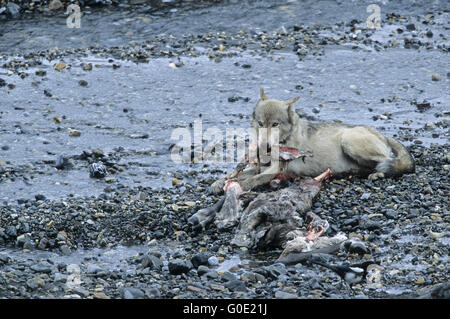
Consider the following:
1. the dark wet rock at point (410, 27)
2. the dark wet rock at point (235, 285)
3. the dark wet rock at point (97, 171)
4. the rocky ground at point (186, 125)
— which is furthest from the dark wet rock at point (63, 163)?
the dark wet rock at point (410, 27)

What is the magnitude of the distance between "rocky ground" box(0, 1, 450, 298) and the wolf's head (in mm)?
851

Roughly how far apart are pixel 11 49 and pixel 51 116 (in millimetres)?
3555

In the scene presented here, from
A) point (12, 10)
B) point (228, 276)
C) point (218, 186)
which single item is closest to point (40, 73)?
point (12, 10)

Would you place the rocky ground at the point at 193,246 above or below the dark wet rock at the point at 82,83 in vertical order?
below

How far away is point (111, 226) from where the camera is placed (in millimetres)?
7441

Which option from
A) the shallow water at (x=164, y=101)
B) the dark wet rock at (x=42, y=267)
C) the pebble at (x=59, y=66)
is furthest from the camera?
the pebble at (x=59, y=66)

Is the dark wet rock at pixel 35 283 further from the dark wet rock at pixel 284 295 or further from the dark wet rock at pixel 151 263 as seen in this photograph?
the dark wet rock at pixel 284 295

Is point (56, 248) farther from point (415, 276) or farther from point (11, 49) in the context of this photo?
point (11, 49)

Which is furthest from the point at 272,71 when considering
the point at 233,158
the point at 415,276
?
the point at 415,276

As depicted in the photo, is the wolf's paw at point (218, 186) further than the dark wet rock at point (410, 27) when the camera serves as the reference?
No

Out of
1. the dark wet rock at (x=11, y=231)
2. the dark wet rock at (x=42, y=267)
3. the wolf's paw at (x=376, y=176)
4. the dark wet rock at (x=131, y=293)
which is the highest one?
the dark wet rock at (x=131, y=293)

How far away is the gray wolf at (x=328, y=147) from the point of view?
337 inches

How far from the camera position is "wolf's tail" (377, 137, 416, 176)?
28.3ft

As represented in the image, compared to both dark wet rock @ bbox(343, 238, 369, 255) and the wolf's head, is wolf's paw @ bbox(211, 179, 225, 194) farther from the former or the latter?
dark wet rock @ bbox(343, 238, 369, 255)
